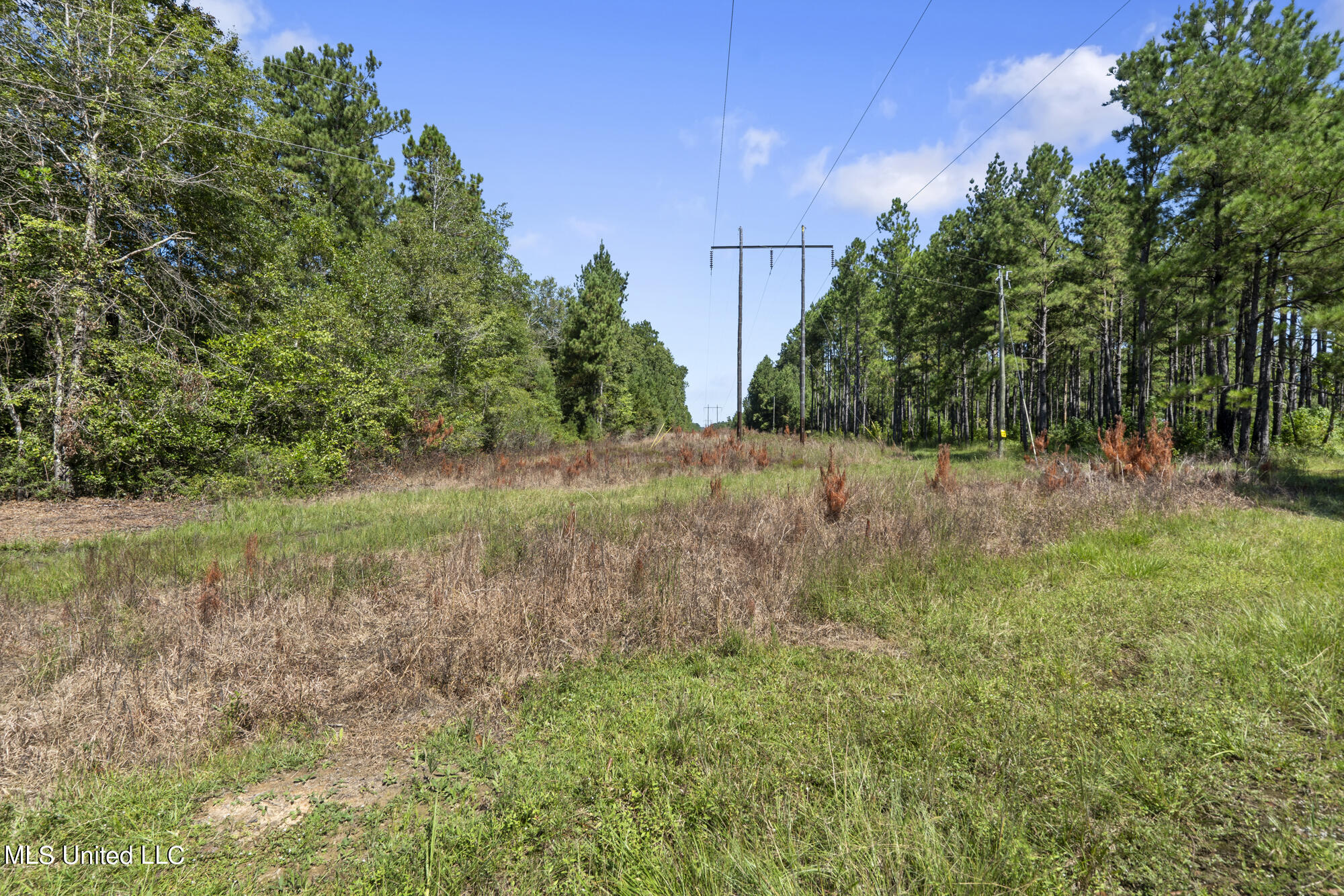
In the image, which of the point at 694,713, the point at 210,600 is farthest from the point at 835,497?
the point at 210,600

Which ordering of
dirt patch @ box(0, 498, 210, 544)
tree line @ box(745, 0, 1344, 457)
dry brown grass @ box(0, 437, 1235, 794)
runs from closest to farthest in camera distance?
dry brown grass @ box(0, 437, 1235, 794), dirt patch @ box(0, 498, 210, 544), tree line @ box(745, 0, 1344, 457)

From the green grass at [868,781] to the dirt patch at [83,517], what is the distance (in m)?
8.40

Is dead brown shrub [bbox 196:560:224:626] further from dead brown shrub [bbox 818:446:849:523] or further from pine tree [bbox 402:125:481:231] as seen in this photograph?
pine tree [bbox 402:125:481:231]

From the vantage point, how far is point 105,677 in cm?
347

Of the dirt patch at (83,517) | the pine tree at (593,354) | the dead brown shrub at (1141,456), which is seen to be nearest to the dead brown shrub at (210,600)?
the dirt patch at (83,517)

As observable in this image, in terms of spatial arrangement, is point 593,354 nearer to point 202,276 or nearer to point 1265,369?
point 202,276

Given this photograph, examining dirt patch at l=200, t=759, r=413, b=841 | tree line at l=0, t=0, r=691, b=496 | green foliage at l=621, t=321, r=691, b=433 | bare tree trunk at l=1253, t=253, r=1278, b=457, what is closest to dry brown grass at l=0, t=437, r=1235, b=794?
dirt patch at l=200, t=759, r=413, b=841

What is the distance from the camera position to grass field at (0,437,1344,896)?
215cm

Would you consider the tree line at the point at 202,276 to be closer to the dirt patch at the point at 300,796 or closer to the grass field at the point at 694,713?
the grass field at the point at 694,713

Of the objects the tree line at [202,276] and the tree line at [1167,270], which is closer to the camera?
the tree line at [202,276]

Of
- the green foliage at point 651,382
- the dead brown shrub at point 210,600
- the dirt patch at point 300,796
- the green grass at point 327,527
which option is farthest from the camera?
the green foliage at point 651,382

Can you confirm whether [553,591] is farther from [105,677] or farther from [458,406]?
[458,406]

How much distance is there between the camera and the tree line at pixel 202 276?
10.0 meters

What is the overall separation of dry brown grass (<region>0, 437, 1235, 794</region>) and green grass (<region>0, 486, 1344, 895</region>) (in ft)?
1.18
